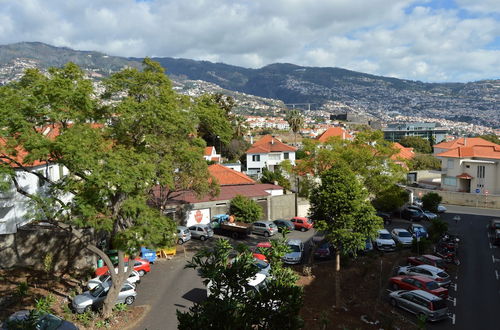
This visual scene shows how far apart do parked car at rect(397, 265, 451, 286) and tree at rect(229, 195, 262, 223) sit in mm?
13852

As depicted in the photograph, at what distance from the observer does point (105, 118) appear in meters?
19.8

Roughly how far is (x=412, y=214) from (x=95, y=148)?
3648cm

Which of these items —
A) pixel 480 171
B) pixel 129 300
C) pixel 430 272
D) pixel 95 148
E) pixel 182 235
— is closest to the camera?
pixel 95 148

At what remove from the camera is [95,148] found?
17344 millimetres

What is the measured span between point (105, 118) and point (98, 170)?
→ 456 centimetres

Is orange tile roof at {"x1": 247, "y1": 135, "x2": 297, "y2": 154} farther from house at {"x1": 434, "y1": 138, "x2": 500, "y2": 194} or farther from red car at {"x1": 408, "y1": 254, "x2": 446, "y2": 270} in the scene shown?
red car at {"x1": 408, "y1": 254, "x2": 446, "y2": 270}

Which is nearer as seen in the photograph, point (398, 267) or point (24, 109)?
point (24, 109)

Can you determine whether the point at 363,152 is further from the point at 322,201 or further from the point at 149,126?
the point at 149,126

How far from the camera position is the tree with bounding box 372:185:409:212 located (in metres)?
36.5

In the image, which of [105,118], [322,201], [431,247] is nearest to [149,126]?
[105,118]

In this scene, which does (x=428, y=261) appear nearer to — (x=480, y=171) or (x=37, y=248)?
(x=37, y=248)

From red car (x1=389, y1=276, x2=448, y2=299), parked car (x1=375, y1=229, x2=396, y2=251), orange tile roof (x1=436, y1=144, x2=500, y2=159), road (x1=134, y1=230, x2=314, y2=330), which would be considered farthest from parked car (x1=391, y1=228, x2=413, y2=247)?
orange tile roof (x1=436, y1=144, x2=500, y2=159)

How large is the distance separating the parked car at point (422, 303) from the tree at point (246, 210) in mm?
15753

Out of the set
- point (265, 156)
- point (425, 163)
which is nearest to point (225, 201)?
point (265, 156)
